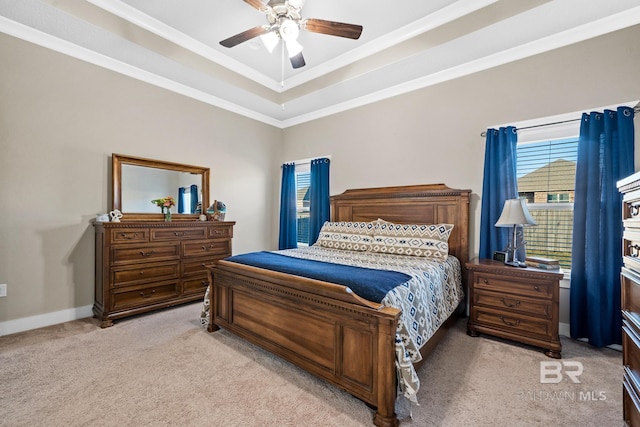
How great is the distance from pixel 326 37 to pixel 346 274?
268cm

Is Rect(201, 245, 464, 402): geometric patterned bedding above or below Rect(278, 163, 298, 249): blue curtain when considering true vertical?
below

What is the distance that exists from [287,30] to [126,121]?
2.36m

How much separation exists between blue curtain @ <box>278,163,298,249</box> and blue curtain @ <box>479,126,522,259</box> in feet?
9.39

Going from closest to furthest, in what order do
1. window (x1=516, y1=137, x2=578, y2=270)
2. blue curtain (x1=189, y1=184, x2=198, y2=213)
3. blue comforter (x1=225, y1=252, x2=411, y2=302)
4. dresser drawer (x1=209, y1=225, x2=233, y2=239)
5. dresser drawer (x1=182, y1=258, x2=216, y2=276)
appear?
blue comforter (x1=225, y1=252, x2=411, y2=302)
window (x1=516, y1=137, x2=578, y2=270)
dresser drawer (x1=182, y1=258, x2=216, y2=276)
dresser drawer (x1=209, y1=225, x2=233, y2=239)
blue curtain (x1=189, y1=184, x2=198, y2=213)

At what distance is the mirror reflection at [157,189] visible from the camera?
10.8 feet

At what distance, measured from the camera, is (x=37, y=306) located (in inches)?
107

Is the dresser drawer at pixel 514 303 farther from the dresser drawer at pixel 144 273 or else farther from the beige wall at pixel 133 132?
the dresser drawer at pixel 144 273

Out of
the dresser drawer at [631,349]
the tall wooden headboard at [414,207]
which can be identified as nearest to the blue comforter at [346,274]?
the dresser drawer at [631,349]

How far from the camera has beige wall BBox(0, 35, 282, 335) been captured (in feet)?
8.49

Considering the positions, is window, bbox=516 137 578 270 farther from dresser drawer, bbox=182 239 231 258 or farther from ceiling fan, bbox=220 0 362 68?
dresser drawer, bbox=182 239 231 258

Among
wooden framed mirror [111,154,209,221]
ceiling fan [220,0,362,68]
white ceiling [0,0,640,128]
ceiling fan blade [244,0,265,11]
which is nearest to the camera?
ceiling fan blade [244,0,265,11]

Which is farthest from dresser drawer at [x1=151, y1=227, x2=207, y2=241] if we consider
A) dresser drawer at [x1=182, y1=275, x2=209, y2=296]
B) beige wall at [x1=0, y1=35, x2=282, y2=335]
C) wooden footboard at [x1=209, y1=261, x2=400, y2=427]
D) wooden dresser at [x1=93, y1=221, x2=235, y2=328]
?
wooden footboard at [x1=209, y1=261, x2=400, y2=427]

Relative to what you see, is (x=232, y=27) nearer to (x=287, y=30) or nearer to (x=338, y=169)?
(x=287, y=30)

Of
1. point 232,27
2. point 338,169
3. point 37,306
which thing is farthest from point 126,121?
point 338,169
